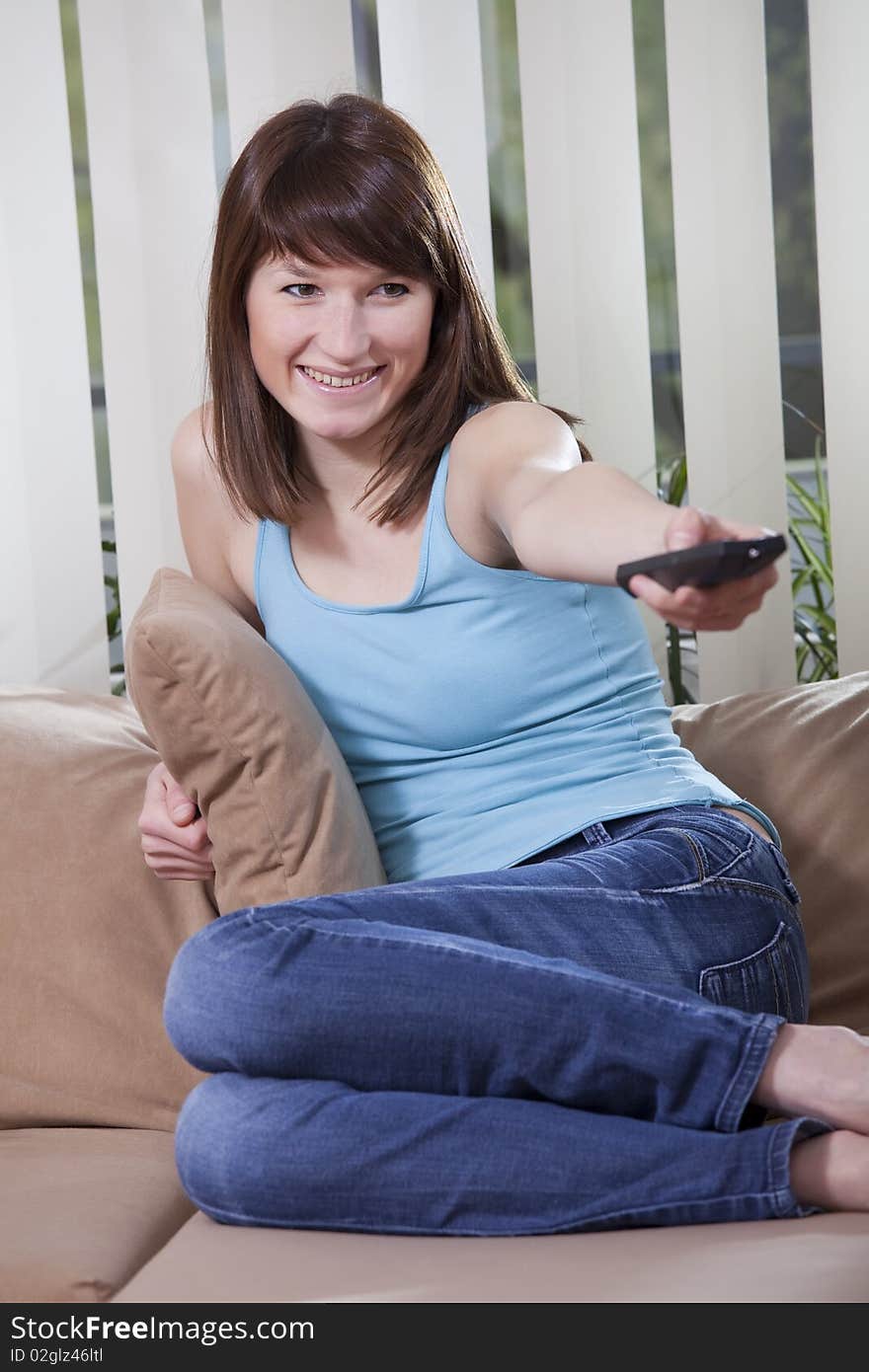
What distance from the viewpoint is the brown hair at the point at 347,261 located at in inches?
56.9

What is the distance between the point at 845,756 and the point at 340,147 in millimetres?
891

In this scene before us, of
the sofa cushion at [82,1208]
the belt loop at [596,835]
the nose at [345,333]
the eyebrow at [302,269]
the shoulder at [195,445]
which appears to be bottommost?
the sofa cushion at [82,1208]

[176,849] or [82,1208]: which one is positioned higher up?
[176,849]

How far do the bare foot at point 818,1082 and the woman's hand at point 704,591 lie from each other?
0.36 meters

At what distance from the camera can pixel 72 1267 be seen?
1.14 meters

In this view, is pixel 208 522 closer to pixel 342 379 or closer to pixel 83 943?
pixel 342 379

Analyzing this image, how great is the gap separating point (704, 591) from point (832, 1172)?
1.50 ft

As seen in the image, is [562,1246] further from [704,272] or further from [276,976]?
[704,272]

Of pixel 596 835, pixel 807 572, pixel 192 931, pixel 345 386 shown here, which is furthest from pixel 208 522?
pixel 807 572

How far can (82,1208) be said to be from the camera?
1264mm

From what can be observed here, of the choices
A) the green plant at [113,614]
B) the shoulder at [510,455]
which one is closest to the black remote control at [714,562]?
the shoulder at [510,455]

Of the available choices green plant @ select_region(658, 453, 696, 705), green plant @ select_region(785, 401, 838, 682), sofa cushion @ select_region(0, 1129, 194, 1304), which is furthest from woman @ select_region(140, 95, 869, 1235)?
green plant @ select_region(785, 401, 838, 682)

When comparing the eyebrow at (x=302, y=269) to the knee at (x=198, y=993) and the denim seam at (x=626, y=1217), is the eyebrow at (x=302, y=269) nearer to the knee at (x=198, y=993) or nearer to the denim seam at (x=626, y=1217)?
the knee at (x=198, y=993)

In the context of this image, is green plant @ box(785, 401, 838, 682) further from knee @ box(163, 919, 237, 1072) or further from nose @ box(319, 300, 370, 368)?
knee @ box(163, 919, 237, 1072)
